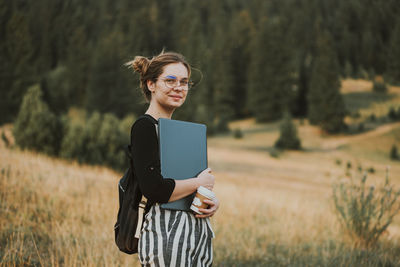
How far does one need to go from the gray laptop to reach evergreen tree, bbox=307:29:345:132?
36.7 metres

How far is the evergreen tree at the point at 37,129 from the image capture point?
11.7m

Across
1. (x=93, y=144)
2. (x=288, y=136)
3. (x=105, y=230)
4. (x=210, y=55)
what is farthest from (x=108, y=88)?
(x=105, y=230)

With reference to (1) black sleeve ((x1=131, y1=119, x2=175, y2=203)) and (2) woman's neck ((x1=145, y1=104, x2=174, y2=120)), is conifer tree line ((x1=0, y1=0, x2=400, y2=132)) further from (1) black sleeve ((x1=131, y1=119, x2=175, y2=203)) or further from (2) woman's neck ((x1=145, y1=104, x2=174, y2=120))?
(1) black sleeve ((x1=131, y1=119, x2=175, y2=203))

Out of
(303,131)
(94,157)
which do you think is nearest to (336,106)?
(303,131)

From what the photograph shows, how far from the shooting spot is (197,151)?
6.09 feet

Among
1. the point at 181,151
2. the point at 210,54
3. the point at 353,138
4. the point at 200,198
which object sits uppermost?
the point at 210,54

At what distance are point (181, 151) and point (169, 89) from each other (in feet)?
1.16

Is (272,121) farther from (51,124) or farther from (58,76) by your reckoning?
(51,124)

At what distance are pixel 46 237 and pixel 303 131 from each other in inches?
1470

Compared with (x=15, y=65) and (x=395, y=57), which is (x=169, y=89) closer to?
(x=15, y=65)

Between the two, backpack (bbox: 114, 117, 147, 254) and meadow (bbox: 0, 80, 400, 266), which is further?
meadow (bbox: 0, 80, 400, 266)

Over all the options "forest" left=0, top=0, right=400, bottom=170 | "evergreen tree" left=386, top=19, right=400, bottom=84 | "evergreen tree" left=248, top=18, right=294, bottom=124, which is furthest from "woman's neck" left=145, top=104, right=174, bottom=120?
"evergreen tree" left=386, top=19, right=400, bottom=84

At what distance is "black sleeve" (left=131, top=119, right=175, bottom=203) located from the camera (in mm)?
1615

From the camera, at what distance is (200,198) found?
5.65ft
